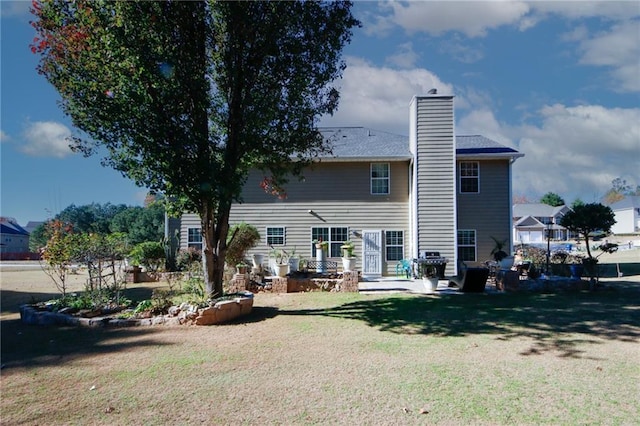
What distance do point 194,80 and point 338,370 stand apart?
6132mm

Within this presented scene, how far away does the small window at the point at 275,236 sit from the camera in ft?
55.4

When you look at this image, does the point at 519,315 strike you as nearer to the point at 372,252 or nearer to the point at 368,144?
the point at 372,252

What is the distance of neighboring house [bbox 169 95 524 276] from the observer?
1552cm

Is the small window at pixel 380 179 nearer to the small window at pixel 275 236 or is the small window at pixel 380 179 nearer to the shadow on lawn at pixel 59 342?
the small window at pixel 275 236

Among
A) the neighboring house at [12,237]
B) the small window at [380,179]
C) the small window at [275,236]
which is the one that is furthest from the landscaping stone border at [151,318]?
the neighboring house at [12,237]

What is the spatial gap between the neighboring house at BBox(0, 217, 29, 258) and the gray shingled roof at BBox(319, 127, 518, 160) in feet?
184

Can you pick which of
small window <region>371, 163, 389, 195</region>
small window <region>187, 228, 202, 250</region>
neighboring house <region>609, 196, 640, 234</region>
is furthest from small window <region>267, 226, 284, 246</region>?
neighboring house <region>609, 196, 640, 234</region>

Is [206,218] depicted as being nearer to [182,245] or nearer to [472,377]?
[472,377]

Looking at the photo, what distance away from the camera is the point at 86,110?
797 centimetres

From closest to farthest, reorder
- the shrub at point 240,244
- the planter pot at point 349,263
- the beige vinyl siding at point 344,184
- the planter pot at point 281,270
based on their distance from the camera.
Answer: the planter pot at point 281,270 < the planter pot at point 349,263 < the shrub at point 240,244 < the beige vinyl siding at point 344,184

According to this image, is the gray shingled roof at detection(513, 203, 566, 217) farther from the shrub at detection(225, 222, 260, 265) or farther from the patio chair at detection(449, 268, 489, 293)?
the shrub at detection(225, 222, 260, 265)

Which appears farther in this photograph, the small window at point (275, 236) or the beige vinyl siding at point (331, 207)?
the small window at point (275, 236)

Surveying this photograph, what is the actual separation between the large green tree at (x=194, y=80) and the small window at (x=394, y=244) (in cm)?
801

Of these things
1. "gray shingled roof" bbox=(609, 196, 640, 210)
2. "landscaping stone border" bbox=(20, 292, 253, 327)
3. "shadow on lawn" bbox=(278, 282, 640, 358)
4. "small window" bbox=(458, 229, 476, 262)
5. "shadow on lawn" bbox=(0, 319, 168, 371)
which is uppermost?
"gray shingled roof" bbox=(609, 196, 640, 210)
